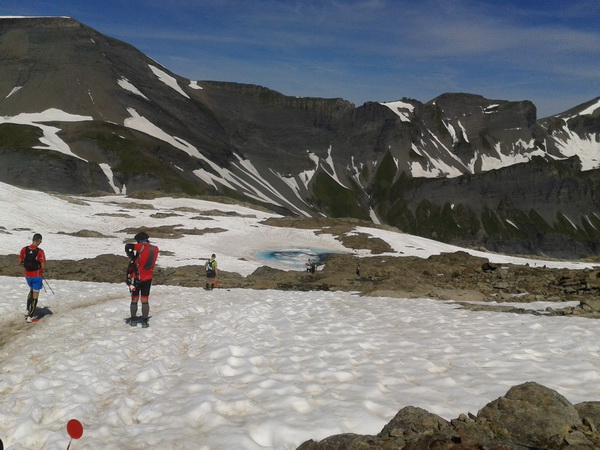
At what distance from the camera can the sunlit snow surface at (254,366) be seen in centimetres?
725

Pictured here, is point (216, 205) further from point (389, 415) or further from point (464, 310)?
point (389, 415)

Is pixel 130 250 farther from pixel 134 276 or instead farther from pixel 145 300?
pixel 145 300

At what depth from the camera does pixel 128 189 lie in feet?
536

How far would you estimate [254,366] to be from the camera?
10.5 metres

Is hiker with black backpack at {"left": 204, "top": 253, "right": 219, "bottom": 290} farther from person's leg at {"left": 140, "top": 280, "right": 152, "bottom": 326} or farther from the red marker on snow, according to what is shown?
the red marker on snow

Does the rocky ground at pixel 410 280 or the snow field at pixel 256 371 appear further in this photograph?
the rocky ground at pixel 410 280

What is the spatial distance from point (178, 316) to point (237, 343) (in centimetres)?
508

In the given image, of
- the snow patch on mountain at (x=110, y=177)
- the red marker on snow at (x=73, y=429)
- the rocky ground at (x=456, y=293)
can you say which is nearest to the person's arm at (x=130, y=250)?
the red marker on snow at (x=73, y=429)

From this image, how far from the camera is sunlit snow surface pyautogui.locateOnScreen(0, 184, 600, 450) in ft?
23.8

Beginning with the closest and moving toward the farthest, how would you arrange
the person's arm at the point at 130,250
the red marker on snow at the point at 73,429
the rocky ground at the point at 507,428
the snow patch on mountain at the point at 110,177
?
the rocky ground at the point at 507,428, the red marker on snow at the point at 73,429, the person's arm at the point at 130,250, the snow patch on mountain at the point at 110,177

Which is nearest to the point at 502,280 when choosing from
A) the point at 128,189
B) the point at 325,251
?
the point at 325,251

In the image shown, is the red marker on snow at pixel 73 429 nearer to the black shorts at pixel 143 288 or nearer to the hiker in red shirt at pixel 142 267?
the hiker in red shirt at pixel 142 267

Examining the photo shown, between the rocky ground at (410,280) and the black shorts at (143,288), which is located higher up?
the black shorts at (143,288)

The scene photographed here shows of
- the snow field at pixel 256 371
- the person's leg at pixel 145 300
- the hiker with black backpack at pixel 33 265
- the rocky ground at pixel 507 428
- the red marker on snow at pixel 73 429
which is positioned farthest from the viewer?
the hiker with black backpack at pixel 33 265
